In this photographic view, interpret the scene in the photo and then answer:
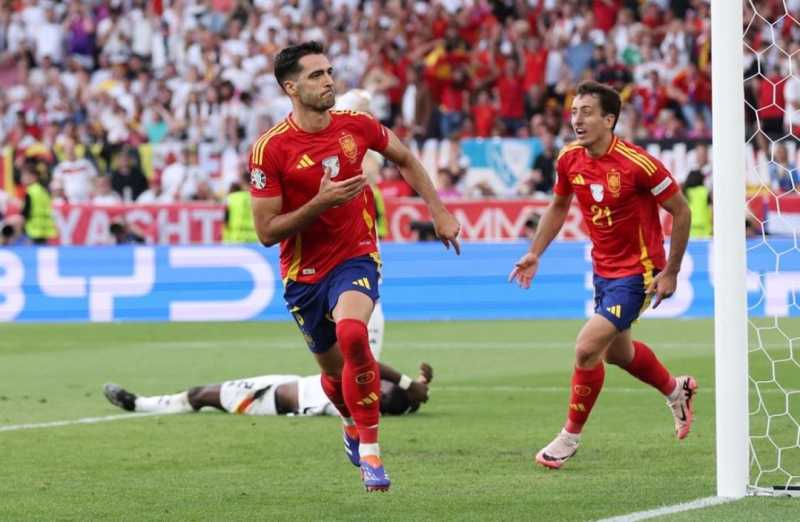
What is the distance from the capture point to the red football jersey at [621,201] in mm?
8547

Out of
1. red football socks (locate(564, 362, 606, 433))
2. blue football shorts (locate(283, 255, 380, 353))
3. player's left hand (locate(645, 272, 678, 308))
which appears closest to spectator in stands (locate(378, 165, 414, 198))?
red football socks (locate(564, 362, 606, 433))

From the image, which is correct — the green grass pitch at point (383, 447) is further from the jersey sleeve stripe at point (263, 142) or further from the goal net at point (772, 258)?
the jersey sleeve stripe at point (263, 142)

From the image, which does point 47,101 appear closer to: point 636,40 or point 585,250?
point 636,40

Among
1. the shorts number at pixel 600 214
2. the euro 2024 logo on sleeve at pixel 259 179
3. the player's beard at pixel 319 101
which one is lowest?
the shorts number at pixel 600 214

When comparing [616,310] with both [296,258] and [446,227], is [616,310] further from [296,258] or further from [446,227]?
[296,258]

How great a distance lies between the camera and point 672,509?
6742 millimetres

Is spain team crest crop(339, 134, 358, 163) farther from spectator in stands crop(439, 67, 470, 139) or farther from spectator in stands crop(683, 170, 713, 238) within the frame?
spectator in stands crop(439, 67, 470, 139)

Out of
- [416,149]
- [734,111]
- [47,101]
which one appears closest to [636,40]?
[416,149]

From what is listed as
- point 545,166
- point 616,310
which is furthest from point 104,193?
point 616,310

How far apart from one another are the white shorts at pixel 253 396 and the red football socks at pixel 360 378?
10.2ft

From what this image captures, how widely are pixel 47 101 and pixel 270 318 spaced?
10669mm

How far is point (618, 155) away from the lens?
28.2ft

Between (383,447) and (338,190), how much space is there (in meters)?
2.27

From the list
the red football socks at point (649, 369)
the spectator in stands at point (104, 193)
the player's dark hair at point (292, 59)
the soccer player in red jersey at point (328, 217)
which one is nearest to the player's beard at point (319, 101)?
the soccer player in red jersey at point (328, 217)
